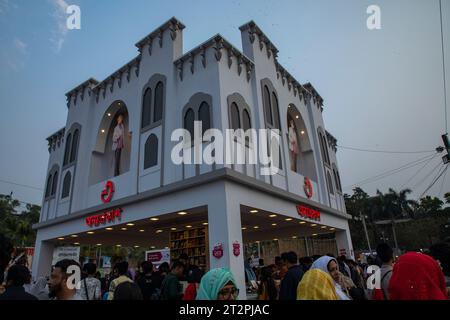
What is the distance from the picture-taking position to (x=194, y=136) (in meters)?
11.8

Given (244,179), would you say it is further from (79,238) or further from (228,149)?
(79,238)

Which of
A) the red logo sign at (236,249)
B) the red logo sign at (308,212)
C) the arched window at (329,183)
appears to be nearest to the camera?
the red logo sign at (236,249)

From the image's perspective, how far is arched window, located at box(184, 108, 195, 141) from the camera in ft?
39.8

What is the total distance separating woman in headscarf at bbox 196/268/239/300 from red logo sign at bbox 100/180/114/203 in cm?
1191

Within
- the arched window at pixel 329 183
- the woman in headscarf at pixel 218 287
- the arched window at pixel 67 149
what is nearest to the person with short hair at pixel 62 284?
the woman in headscarf at pixel 218 287

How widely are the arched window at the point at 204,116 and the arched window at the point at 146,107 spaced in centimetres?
301

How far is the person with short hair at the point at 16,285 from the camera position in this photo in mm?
2949

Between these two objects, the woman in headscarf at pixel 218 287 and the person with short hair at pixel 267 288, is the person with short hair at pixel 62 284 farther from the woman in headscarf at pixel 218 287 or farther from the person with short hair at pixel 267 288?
the person with short hair at pixel 267 288

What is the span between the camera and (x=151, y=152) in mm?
13148

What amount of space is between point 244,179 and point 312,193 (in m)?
7.23

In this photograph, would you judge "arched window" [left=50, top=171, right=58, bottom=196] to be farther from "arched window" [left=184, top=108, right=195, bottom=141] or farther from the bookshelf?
"arched window" [left=184, top=108, right=195, bottom=141]

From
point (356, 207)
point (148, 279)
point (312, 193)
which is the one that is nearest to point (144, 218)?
point (148, 279)

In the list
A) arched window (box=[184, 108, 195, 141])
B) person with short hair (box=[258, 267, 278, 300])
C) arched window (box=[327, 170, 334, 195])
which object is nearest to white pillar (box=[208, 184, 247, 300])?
arched window (box=[184, 108, 195, 141])

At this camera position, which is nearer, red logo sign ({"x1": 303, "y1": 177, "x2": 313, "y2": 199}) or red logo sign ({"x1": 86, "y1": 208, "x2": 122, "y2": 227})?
red logo sign ({"x1": 86, "y1": 208, "x2": 122, "y2": 227})
